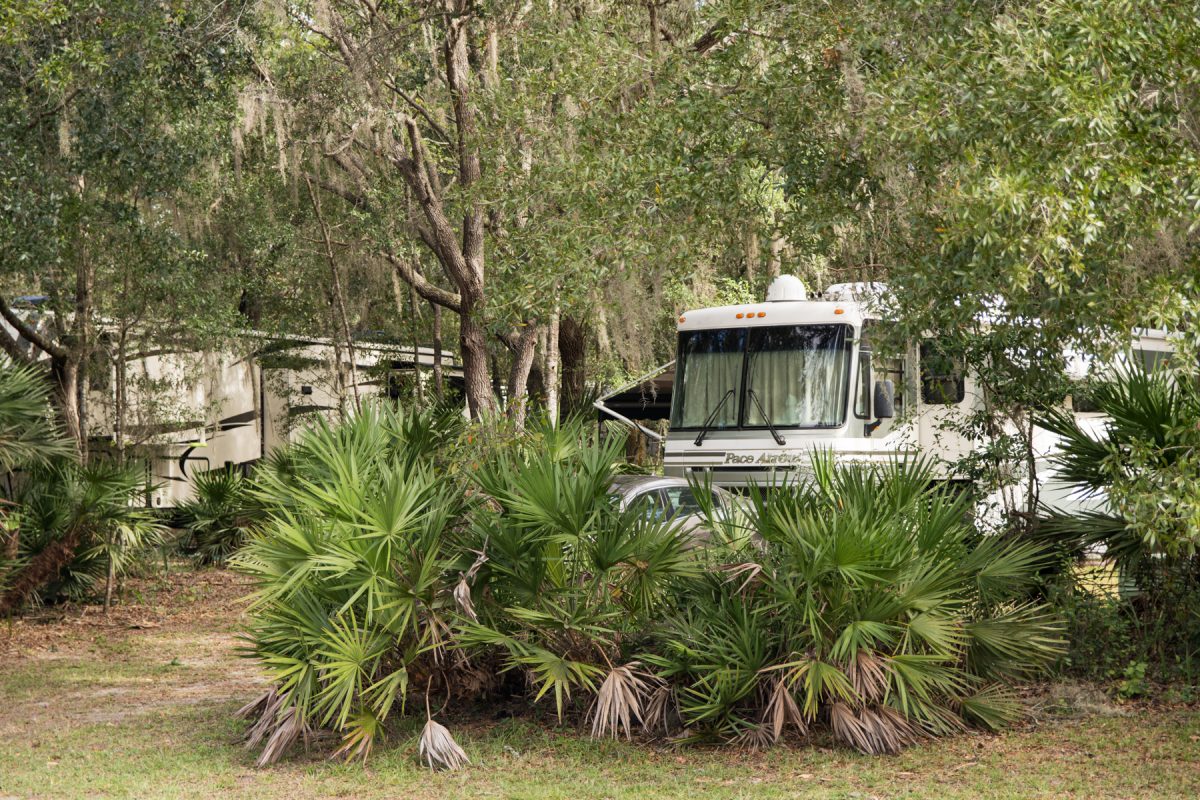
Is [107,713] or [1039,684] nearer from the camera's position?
[1039,684]

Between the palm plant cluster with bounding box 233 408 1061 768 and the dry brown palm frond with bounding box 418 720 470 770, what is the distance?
0.05 feet

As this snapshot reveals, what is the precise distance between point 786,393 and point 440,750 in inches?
321

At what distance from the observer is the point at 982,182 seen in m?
6.76

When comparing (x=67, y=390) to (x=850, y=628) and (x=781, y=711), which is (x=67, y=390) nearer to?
(x=781, y=711)

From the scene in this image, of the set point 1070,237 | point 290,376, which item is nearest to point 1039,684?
point 1070,237

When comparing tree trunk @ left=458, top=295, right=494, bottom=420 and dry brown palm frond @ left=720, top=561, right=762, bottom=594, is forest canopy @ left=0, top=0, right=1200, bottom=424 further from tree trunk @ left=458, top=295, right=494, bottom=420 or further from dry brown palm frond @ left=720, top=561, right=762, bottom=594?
dry brown palm frond @ left=720, top=561, right=762, bottom=594

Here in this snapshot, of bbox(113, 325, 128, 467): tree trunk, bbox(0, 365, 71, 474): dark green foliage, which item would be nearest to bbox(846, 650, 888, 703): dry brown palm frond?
bbox(0, 365, 71, 474): dark green foliage

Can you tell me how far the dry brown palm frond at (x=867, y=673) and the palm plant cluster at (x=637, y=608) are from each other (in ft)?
0.05

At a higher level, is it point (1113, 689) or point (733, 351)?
point (733, 351)

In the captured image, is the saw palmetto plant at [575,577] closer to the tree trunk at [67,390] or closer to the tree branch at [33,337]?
the tree trunk at [67,390]

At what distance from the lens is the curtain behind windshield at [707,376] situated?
14.9 m

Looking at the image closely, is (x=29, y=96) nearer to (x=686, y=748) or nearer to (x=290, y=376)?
(x=290, y=376)

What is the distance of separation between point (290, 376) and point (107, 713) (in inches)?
444

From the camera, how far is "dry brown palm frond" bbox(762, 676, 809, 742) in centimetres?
716
